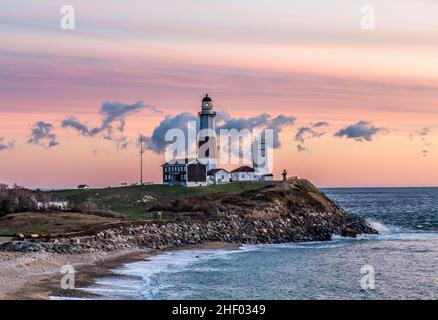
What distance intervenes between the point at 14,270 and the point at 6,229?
20.5m

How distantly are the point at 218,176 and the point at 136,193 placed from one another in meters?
16.2

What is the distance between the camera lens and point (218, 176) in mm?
116625

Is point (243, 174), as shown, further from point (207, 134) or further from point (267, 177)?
point (207, 134)

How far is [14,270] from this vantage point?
42156 mm

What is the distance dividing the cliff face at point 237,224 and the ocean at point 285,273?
3907mm

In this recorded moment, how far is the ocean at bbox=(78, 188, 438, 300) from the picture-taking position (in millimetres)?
42188

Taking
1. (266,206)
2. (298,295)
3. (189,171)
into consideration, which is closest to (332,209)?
(266,206)

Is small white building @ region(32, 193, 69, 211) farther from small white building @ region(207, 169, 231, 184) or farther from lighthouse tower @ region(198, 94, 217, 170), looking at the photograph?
lighthouse tower @ region(198, 94, 217, 170)

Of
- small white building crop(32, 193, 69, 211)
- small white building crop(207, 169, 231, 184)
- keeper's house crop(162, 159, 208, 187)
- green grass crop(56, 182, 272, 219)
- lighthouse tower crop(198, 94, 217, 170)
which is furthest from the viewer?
lighthouse tower crop(198, 94, 217, 170)

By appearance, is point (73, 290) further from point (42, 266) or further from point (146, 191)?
point (146, 191)

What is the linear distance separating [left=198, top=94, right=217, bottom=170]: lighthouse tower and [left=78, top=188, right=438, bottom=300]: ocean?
44.5 meters

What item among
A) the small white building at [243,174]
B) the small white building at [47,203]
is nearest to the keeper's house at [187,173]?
the small white building at [243,174]

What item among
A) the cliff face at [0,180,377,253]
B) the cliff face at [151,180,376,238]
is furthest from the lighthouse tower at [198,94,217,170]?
the cliff face at [151,180,376,238]

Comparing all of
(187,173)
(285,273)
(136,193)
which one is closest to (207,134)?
(187,173)
